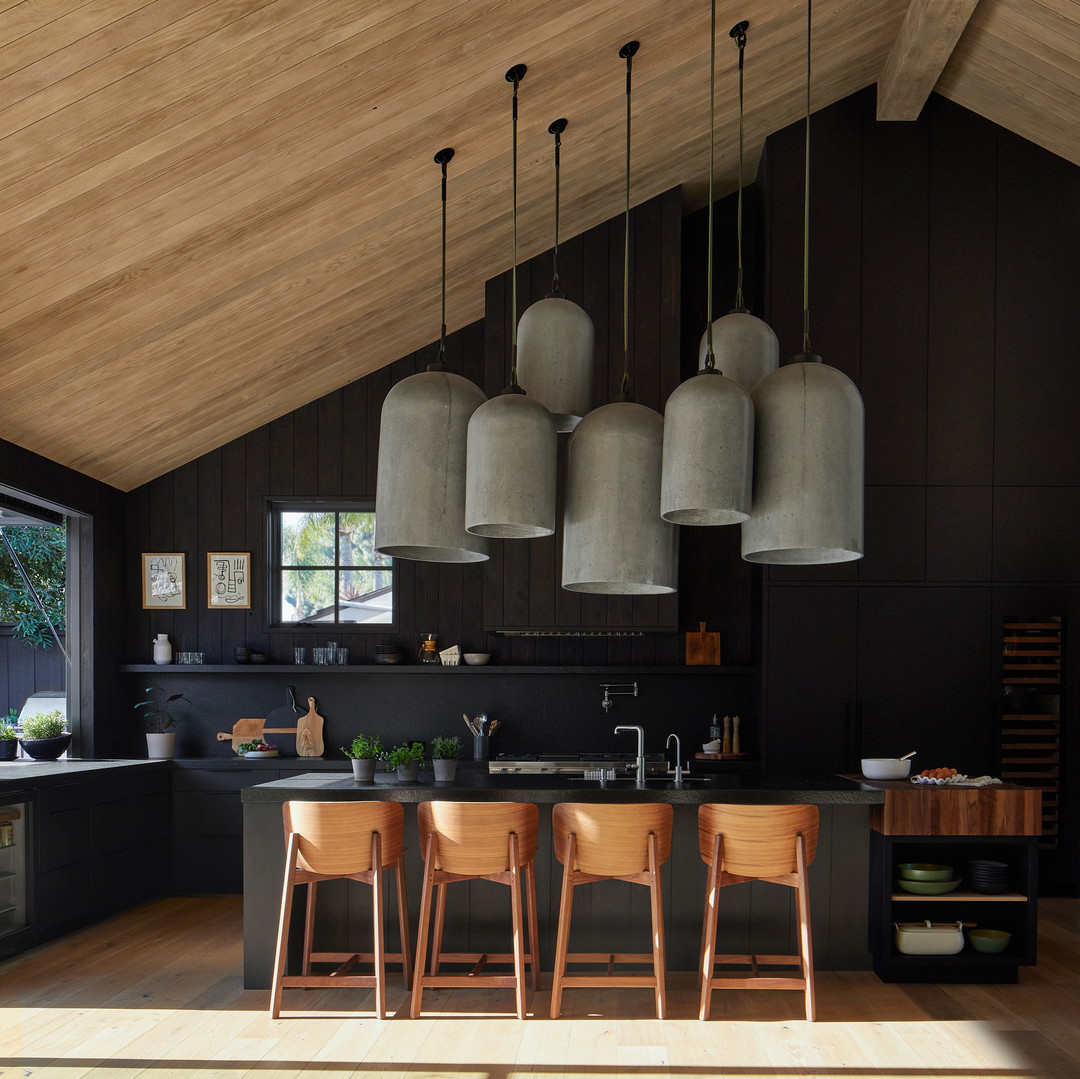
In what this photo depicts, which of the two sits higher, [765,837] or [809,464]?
[809,464]

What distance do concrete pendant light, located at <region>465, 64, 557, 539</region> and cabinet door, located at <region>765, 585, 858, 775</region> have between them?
16.4ft

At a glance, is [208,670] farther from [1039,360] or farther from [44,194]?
[1039,360]

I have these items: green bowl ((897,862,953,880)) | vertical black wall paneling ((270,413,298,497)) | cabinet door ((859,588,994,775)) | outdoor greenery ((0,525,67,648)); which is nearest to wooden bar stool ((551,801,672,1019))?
green bowl ((897,862,953,880))

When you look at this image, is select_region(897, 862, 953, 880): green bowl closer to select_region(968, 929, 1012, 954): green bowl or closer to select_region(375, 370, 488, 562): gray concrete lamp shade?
select_region(968, 929, 1012, 954): green bowl

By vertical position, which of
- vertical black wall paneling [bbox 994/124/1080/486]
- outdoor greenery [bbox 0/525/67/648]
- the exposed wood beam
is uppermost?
the exposed wood beam

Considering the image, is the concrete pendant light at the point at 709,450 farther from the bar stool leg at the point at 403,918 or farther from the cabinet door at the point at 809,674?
the cabinet door at the point at 809,674

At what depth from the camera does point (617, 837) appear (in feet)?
14.9

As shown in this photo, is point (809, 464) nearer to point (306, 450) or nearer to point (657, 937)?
point (657, 937)

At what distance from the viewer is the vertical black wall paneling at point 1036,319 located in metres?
7.11

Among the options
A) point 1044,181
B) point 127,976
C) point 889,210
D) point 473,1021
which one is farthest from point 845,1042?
point 1044,181

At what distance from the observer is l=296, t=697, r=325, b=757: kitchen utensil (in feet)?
25.1

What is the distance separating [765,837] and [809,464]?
278 cm

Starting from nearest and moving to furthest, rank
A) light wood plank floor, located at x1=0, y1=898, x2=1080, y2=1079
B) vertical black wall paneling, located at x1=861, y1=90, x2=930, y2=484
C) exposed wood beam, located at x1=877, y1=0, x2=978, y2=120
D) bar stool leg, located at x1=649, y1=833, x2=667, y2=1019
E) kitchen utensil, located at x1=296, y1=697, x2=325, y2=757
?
light wood plank floor, located at x1=0, y1=898, x2=1080, y2=1079 < bar stool leg, located at x1=649, y1=833, x2=667, y2=1019 < exposed wood beam, located at x1=877, y1=0, x2=978, y2=120 < vertical black wall paneling, located at x1=861, y1=90, x2=930, y2=484 < kitchen utensil, located at x1=296, y1=697, x2=325, y2=757

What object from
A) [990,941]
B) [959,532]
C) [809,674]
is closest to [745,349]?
[990,941]
